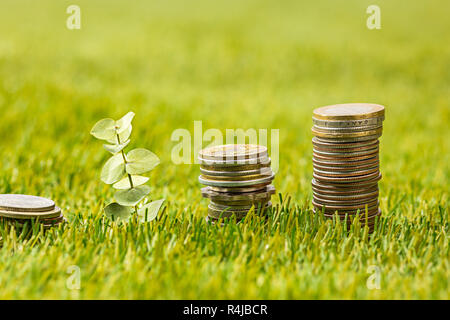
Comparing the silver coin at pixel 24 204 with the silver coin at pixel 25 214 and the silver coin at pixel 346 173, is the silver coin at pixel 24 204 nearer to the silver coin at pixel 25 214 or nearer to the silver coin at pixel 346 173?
the silver coin at pixel 25 214

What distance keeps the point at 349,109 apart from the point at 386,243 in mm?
836

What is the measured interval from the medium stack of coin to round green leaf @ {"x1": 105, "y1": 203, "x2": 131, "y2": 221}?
19.1 inches

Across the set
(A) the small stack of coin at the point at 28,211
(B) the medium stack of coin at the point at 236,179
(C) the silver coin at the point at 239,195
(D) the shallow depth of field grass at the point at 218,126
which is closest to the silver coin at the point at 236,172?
(B) the medium stack of coin at the point at 236,179

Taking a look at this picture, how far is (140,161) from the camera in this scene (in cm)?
340

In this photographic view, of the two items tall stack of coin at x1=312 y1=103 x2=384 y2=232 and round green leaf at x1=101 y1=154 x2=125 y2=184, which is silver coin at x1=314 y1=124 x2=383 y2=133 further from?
round green leaf at x1=101 y1=154 x2=125 y2=184

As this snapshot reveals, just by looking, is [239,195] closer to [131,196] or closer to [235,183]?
[235,183]

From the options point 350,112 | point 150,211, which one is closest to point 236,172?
point 150,211

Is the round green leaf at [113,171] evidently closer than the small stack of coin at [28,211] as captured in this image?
No

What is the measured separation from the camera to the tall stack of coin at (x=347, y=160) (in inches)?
134

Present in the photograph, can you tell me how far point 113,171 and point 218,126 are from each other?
3.68 metres

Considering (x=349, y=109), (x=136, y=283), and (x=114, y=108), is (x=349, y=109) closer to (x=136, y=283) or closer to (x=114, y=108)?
(x=136, y=283)

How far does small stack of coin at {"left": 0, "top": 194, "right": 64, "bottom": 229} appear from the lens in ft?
10.7

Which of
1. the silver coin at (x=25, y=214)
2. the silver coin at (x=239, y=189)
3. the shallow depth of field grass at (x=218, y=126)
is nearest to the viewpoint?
the shallow depth of field grass at (x=218, y=126)

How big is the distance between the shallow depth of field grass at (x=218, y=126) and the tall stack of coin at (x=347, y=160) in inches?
7.1
